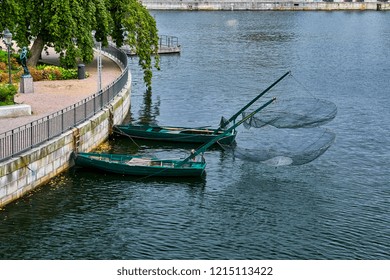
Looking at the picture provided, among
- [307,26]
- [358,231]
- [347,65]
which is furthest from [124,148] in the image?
[307,26]

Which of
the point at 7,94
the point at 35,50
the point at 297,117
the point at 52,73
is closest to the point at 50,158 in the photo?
the point at 7,94

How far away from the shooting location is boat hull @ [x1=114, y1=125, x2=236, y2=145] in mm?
52812

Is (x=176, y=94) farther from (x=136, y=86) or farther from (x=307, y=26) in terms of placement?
(x=307, y=26)

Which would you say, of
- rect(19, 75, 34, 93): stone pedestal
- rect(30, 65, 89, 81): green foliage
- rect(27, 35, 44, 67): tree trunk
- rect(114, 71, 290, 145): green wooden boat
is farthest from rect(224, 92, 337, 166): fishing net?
rect(27, 35, 44, 67): tree trunk

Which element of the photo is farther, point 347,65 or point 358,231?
point 347,65

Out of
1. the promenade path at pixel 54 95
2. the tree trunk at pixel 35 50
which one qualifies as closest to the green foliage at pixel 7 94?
the promenade path at pixel 54 95

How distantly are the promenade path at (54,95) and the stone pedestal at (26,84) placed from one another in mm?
362

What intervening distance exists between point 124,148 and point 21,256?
17869 mm

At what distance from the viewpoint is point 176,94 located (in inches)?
2808

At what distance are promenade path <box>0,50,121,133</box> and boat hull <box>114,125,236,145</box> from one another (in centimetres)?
385

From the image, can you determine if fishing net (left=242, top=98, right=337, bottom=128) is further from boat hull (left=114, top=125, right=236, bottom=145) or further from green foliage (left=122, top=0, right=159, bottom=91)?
green foliage (left=122, top=0, right=159, bottom=91)

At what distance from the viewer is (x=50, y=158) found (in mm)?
43375

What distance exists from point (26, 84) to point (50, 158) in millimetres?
13024

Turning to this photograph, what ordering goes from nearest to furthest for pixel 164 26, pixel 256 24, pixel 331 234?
pixel 331 234, pixel 164 26, pixel 256 24
